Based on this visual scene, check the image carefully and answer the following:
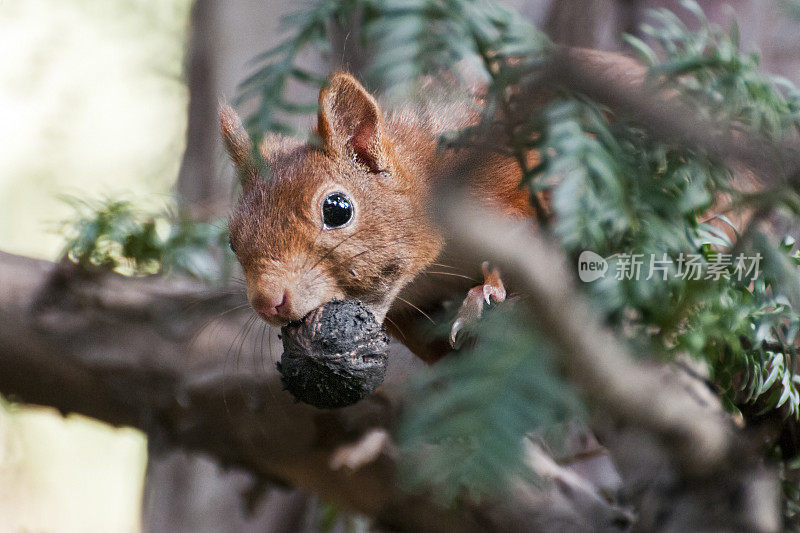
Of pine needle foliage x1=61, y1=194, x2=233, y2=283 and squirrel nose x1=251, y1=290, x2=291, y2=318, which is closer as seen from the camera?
squirrel nose x1=251, y1=290, x2=291, y2=318

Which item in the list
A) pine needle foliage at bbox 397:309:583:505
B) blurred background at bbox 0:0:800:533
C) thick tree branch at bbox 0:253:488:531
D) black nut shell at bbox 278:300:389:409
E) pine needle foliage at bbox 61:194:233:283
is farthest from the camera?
blurred background at bbox 0:0:800:533

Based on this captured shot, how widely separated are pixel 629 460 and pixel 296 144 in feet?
1.93

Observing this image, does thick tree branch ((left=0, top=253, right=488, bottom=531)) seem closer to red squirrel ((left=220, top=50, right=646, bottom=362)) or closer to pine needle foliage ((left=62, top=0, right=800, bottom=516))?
red squirrel ((left=220, top=50, right=646, bottom=362))

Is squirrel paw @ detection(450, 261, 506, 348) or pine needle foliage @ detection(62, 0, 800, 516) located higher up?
pine needle foliage @ detection(62, 0, 800, 516)

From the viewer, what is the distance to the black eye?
32.3 inches

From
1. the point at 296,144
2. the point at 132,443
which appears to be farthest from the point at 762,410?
the point at 132,443

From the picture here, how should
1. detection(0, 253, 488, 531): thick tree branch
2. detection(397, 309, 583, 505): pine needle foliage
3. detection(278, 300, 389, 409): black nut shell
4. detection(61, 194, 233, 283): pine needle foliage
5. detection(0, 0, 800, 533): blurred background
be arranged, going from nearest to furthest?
detection(397, 309, 583, 505): pine needle foliage
detection(278, 300, 389, 409): black nut shell
detection(0, 253, 488, 531): thick tree branch
detection(61, 194, 233, 283): pine needle foliage
detection(0, 0, 800, 533): blurred background

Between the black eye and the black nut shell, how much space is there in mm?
121

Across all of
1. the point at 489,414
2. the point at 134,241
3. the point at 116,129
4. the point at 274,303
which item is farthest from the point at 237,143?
the point at 116,129

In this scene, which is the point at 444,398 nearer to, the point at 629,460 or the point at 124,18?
the point at 629,460

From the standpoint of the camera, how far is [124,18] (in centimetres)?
255

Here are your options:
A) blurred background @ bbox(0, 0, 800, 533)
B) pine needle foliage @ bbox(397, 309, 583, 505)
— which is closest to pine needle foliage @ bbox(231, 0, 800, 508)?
pine needle foliage @ bbox(397, 309, 583, 505)

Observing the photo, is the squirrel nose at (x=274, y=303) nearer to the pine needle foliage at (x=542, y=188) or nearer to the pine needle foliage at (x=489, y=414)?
the pine needle foliage at (x=542, y=188)

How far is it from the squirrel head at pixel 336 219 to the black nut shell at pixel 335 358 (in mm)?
54
